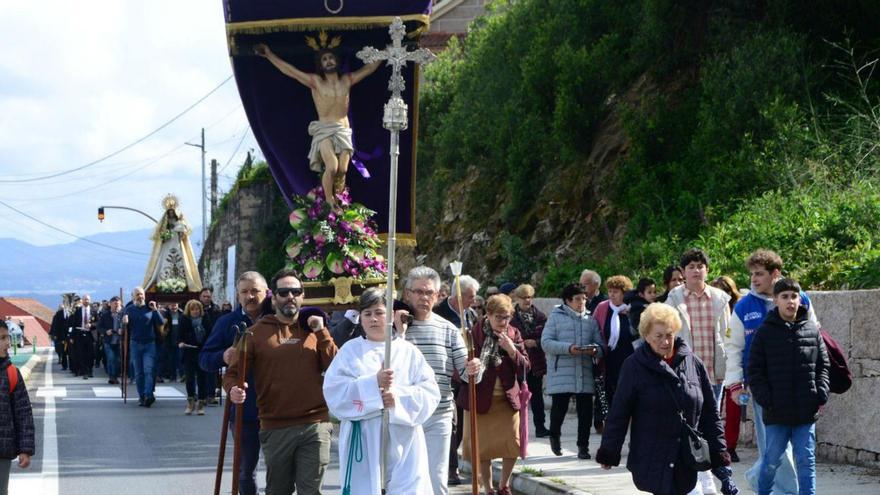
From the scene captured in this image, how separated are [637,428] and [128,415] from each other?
487 inches

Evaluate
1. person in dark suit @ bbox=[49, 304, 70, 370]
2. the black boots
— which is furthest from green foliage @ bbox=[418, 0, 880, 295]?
person in dark suit @ bbox=[49, 304, 70, 370]

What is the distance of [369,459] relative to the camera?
7.86 m

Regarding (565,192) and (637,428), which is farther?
(565,192)

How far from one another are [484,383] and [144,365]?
10.9 m

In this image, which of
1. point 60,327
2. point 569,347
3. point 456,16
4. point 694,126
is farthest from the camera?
point 456,16

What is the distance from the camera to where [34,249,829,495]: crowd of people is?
7809 mm

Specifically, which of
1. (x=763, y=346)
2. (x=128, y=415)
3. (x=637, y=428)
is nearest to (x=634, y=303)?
(x=763, y=346)

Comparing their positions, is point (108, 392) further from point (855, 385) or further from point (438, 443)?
point (438, 443)

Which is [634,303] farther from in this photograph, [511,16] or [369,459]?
[511,16]

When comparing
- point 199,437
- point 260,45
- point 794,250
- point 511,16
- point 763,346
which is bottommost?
point 199,437

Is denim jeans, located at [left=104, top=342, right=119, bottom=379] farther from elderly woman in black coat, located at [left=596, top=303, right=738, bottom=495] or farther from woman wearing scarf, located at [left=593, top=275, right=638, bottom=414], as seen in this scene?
elderly woman in black coat, located at [left=596, top=303, right=738, bottom=495]

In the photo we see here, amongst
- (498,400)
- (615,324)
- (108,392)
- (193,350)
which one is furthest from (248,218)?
(498,400)

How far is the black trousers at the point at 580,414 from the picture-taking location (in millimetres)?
12727

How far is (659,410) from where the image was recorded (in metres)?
7.79
